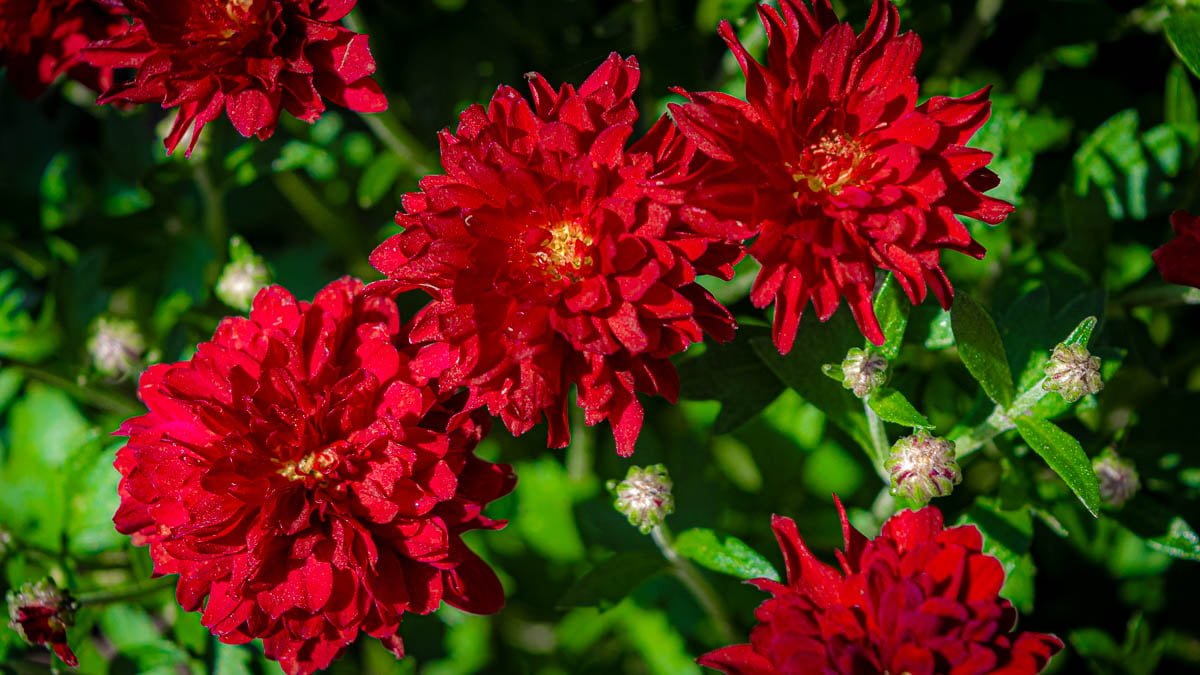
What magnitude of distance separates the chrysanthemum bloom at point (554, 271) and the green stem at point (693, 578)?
51 cm

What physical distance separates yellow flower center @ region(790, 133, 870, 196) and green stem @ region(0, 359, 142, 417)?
179 centimetres

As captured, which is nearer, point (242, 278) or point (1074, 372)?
point (1074, 372)

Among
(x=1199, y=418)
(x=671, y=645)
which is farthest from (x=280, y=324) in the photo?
(x=1199, y=418)

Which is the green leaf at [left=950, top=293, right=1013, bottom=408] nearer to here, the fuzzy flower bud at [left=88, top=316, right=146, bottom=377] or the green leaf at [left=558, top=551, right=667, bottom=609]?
the green leaf at [left=558, top=551, right=667, bottom=609]

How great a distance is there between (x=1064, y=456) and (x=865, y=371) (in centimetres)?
35

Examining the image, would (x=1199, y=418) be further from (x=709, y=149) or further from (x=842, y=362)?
(x=709, y=149)

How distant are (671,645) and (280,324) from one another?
1.41 metres

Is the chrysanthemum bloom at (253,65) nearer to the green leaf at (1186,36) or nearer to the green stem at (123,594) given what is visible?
the green stem at (123,594)

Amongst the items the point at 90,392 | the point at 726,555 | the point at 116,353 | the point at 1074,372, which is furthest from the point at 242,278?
the point at 1074,372

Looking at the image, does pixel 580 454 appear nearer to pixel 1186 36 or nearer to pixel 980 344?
pixel 980 344

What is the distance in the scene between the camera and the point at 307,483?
1.61 meters

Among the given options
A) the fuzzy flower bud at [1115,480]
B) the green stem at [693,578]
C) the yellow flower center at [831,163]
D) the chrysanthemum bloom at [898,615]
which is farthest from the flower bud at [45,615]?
the fuzzy flower bud at [1115,480]

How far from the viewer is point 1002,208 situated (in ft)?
4.78

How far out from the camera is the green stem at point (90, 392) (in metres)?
2.30
